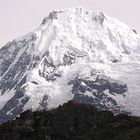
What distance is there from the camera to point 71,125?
165m

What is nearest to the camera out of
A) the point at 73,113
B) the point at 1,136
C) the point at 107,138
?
the point at 107,138

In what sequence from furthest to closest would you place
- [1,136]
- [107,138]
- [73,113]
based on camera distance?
[73,113] < [1,136] < [107,138]

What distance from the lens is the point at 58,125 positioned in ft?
535

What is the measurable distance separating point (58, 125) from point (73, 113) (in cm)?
857

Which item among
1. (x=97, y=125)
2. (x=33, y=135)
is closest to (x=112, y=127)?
(x=97, y=125)

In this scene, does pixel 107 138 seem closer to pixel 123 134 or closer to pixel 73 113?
pixel 123 134

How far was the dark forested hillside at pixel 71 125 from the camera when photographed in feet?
507

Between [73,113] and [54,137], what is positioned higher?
[73,113]

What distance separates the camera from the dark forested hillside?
15450 centimetres

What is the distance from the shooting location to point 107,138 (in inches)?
5886

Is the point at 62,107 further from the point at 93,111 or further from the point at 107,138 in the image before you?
the point at 107,138

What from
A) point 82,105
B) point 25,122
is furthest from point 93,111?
point 25,122

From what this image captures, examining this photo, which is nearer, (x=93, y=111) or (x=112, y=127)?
(x=112, y=127)

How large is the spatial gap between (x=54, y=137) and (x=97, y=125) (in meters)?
12.1
